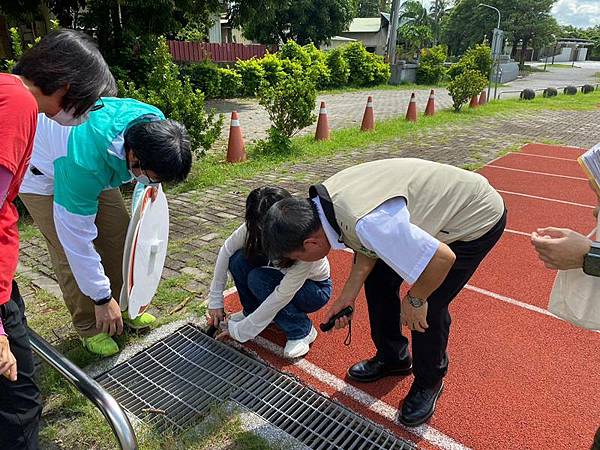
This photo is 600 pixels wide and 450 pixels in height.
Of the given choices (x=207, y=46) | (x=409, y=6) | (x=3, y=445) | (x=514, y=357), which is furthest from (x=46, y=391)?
(x=409, y=6)

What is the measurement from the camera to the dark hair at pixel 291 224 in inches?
69.2

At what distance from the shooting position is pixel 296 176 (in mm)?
6676

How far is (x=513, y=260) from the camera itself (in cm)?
430

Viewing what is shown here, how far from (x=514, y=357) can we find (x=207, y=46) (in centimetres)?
1906

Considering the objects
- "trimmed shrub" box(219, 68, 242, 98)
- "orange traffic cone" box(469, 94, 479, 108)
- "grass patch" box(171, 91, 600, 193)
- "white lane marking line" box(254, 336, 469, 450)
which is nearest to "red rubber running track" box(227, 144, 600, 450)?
"white lane marking line" box(254, 336, 469, 450)

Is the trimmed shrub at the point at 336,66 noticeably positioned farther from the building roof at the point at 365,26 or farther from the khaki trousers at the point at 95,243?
the building roof at the point at 365,26

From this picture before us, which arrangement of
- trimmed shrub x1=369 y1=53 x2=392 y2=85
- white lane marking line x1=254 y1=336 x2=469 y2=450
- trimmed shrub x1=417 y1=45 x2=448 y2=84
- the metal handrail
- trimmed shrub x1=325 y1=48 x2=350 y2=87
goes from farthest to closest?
trimmed shrub x1=417 y1=45 x2=448 y2=84
trimmed shrub x1=369 y1=53 x2=392 y2=85
trimmed shrub x1=325 y1=48 x2=350 y2=87
white lane marking line x1=254 y1=336 x2=469 y2=450
the metal handrail

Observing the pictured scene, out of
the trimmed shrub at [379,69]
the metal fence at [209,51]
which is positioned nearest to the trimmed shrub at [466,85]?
the metal fence at [209,51]

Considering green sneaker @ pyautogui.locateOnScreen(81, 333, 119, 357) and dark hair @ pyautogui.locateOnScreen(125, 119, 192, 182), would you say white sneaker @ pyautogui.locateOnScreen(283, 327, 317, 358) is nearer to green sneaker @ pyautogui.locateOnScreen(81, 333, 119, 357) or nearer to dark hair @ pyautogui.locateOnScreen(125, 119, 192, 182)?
green sneaker @ pyautogui.locateOnScreen(81, 333, 119, 357)

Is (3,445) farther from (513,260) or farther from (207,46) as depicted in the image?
(207,46)

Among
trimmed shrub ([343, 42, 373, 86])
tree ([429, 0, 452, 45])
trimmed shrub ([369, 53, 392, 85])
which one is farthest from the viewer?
tree ([429, 0, 452, 45])

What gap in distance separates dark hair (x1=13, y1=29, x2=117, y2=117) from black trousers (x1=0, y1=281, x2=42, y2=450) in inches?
29.6

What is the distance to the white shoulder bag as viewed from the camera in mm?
1576

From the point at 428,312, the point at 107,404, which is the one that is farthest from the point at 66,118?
the point at 428,312
